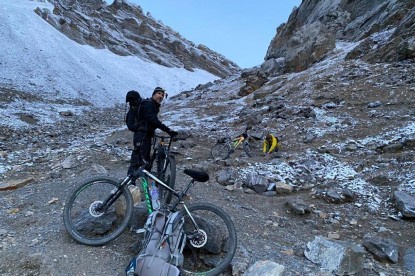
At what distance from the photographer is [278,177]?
34.2 ft

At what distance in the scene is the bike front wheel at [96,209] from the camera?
578 cm

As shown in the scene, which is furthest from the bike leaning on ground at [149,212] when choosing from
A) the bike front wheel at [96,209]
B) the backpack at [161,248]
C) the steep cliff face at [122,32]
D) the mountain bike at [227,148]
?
the steep cliff face at [122,32]

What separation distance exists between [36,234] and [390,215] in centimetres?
796

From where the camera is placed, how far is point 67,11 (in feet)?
204

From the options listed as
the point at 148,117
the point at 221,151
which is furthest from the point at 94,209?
the point at 221,151

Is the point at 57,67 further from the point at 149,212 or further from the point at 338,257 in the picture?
the point at 338,257

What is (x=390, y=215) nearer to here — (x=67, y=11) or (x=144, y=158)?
(x=144, y=158)

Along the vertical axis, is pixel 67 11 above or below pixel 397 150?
above

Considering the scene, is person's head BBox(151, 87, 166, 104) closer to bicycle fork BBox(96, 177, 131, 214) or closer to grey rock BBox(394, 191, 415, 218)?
bicycle fork BBox(96, 177, 131, 214)

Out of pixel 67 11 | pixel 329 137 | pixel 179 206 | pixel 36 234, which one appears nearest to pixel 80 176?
pixel 36 234

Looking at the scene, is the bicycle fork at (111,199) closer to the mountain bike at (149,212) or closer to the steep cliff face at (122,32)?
the mountain bike at (149,212)

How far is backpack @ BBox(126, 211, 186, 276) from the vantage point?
4.47 meters

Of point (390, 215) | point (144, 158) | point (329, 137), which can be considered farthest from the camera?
point (329, 137)

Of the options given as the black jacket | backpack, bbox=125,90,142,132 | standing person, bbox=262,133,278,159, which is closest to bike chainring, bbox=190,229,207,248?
the black jacket
